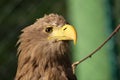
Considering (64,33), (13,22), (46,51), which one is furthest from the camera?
(13,22)

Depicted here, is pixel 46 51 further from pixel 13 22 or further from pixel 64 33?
pixel 13 22

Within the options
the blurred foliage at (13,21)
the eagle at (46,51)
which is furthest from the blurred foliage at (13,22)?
the eagle at (46,51)

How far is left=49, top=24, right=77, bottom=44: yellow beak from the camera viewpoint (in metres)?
5.10

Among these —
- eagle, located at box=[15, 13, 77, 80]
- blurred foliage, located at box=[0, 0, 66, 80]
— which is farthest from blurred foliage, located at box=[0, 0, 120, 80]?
eagle, located at box=[15, 13, 77, 80]

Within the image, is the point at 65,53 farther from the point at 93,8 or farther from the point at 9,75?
the point at 9,75

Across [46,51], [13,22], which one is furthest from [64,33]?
[13,22]

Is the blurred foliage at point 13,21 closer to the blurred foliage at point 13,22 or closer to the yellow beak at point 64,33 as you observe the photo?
the blurred foliage at point 13,22

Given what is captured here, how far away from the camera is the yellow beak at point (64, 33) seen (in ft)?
16.7

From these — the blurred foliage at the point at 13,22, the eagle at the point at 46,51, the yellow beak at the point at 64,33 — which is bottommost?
the blurred foliage at the point at 13,22

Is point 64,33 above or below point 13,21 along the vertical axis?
above

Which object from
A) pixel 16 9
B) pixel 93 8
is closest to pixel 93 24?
pixel 93 8

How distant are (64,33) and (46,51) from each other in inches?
7.7

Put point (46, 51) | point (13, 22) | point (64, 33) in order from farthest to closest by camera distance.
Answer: point (13, 22)
point (46, 51)
point (64, 33)

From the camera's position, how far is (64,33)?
17.1 feet
